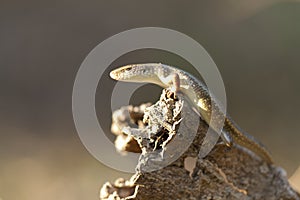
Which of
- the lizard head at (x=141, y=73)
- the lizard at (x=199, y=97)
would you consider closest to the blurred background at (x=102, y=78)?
the lizard head at (x=141, y=73)

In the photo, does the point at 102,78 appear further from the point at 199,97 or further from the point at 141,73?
the point at 199,97

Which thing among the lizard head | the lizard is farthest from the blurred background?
the lizard

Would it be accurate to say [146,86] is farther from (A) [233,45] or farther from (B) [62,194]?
(B) [62,194]

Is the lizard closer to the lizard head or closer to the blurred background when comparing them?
the lizard head

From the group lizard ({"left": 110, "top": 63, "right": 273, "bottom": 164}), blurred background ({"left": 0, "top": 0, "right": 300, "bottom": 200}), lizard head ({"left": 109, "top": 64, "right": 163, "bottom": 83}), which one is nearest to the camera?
lizard ({"left": 110, "top": 63, "right": 273, "bottom": 164})

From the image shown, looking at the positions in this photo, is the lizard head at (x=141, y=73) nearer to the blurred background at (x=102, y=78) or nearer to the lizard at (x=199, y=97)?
→ the lizard at (x=199, y=97)

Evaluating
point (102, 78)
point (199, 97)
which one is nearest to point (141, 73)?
point (199, 97)
